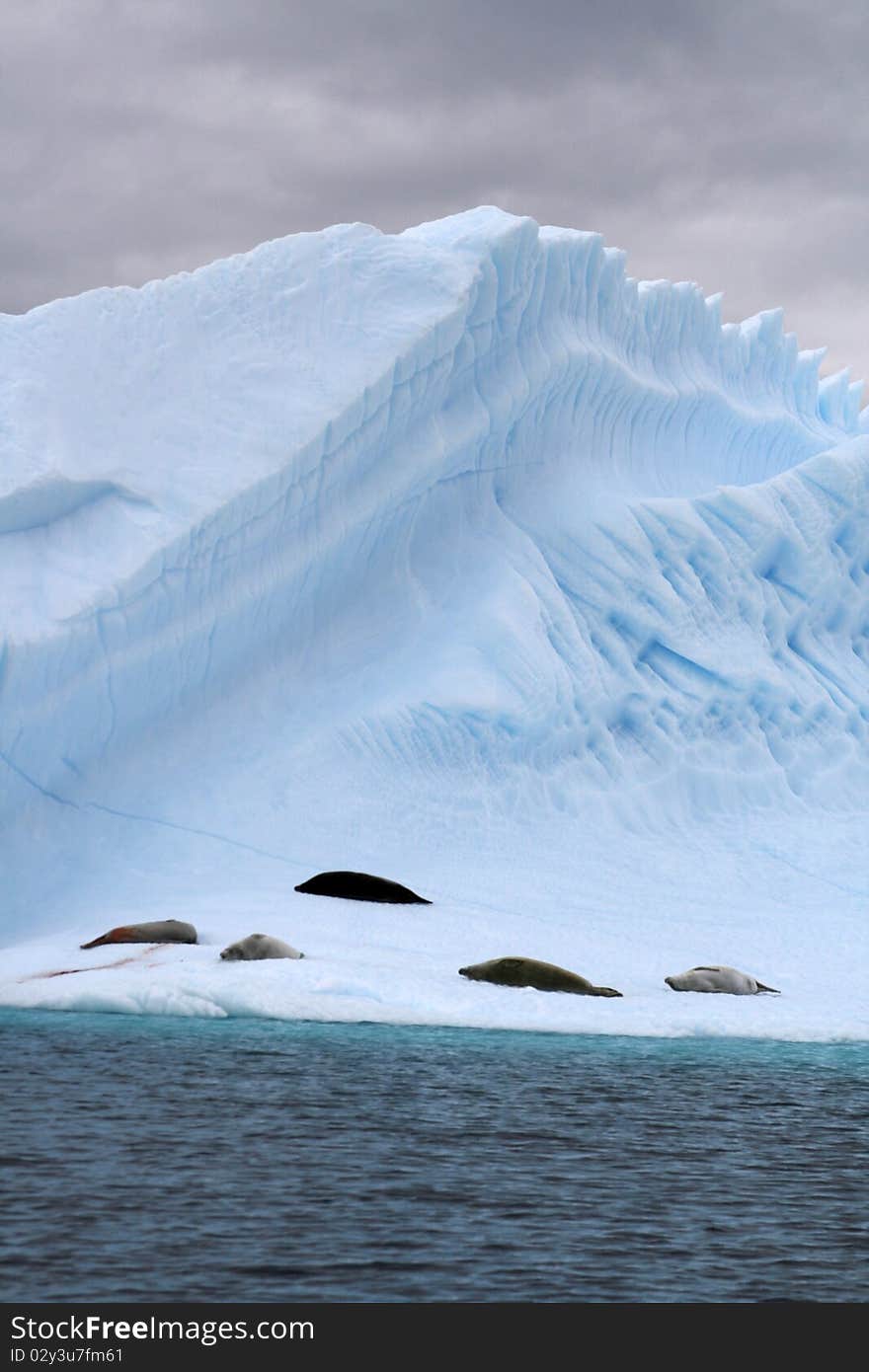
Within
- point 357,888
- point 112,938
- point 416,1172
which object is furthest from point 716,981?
point 416,1172

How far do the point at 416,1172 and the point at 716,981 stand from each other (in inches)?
336

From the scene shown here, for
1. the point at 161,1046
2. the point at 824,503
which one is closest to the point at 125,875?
the point at 161,1046

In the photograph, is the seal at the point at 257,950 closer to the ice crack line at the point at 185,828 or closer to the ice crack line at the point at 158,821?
the ice crack line at the point at 158,821

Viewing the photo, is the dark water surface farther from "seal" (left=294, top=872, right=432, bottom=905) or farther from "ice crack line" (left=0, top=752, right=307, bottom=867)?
"ice crack line" (left=0, top=752, right=307, bottom=867)

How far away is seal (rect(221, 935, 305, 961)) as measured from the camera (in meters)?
15.4

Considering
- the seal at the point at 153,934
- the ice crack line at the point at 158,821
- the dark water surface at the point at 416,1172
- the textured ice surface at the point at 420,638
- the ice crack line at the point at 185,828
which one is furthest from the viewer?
the ice crack line at the point at 185,828

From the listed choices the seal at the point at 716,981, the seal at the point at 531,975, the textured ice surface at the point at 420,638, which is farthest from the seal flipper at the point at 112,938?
the seal at the point at 716,981

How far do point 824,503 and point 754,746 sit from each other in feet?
15.3

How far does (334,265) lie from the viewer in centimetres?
2186

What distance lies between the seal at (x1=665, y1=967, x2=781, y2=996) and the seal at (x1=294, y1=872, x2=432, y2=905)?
3.26 m

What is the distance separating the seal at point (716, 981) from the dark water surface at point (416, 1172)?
3346mm

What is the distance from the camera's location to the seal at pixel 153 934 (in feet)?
53.1

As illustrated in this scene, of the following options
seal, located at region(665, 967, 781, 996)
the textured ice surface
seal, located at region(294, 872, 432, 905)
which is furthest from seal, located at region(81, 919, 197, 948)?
seal, located at region(665, 967, 781, 996)

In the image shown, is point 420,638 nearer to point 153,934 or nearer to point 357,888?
point 357,888
